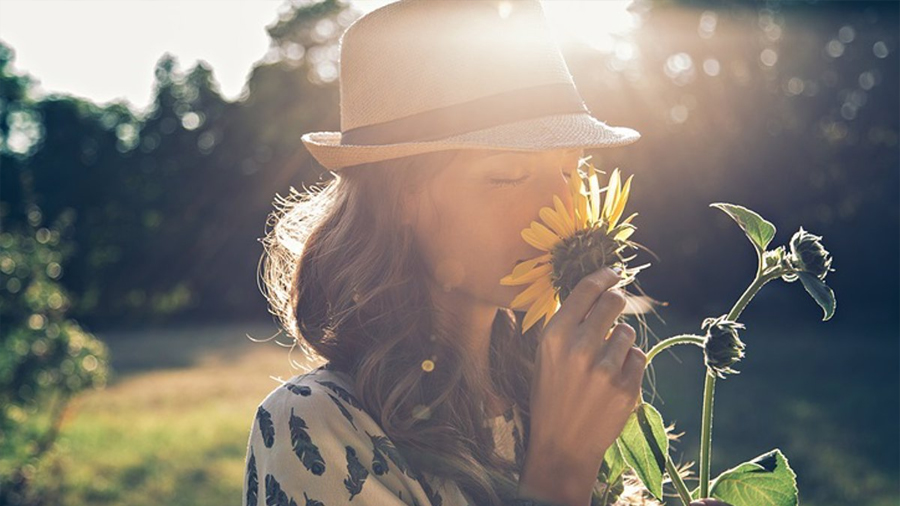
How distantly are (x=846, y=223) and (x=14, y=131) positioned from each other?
14779mm

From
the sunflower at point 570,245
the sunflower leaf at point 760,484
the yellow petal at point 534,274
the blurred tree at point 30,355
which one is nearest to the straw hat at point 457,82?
the sunflower at point 570,245

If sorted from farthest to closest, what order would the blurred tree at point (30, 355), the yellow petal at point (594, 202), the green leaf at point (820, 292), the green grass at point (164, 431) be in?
1. the green grass at point (164, 431)
2. the blurred tree at point (30, 355)
3. the yellow petal at point (594, 202)
4. the green leaf at point (820, 292)

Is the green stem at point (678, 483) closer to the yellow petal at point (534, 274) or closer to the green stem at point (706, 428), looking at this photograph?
the green stem at point (706, 428)

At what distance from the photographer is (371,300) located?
5.47ft

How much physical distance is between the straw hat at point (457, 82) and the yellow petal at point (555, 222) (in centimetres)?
13

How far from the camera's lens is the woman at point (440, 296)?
135 centimetres

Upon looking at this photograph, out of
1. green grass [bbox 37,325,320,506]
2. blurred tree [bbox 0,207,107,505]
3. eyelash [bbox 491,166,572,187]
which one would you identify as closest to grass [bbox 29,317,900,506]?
green grass [bbox 37,325,320,506]

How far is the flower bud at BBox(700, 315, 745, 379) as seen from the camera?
3.99ft

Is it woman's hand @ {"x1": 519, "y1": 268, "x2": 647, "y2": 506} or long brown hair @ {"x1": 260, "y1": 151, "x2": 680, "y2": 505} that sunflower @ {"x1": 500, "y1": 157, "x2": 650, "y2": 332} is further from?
long brown hair @ {"x1": 260, "y1": 151, "x2": 680, "y2": 505}

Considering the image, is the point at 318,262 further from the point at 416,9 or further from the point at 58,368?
the point at 58,368

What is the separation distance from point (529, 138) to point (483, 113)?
11 cm

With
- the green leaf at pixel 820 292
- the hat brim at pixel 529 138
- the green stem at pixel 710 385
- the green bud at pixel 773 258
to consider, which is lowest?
the green stem at pixel 710 385

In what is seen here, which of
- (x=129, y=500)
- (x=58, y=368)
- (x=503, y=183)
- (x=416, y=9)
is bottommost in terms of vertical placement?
(x=129, y=500)

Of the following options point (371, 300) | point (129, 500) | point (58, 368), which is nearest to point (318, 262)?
point (371, 300)
